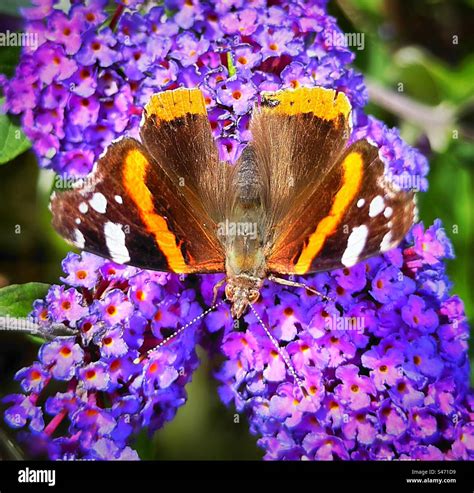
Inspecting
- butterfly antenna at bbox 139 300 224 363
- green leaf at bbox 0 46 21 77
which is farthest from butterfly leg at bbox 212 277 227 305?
green leaf at bbox 0 46 21 77

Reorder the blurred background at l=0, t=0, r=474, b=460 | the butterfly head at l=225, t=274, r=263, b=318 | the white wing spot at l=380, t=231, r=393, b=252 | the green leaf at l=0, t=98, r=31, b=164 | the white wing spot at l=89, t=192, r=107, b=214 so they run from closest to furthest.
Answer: the white wing spot at l=380, t=231, r=393, b=252
the white wing spot at l=89, t=192, r=107, b=214
the butterfly head at l=225, t=274, r=263, b=318
the green leaf at l=0, t=98, r=31, b=164
the blurred background at l=0, t=0, r=474, b=460

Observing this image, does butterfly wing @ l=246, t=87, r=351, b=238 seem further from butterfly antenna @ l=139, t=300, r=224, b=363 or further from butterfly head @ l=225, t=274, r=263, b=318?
butterfly antenna @ l=139, t=300, r=224, b=363

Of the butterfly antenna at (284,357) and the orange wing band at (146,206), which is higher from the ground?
the orange wing band at (146,206)

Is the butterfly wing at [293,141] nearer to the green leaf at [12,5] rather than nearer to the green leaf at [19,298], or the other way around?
the green leaf at [19,298]

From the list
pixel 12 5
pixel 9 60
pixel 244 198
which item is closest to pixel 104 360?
pixel 244 198

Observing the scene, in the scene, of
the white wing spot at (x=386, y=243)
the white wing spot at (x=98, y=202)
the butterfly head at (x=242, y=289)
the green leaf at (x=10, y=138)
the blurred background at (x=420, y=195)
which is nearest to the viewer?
the white wing spot at (x=386, y=243)

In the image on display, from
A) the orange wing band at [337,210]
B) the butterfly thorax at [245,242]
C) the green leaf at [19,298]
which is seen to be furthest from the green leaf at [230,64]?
the green leaf at [19,298]

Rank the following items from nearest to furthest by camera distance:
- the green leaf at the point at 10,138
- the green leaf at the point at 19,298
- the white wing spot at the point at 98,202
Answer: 1. the white wing spot at the point at 98,202
2. the green leaf at the point at 19,298
3. the green leaf at the point at 10,138
